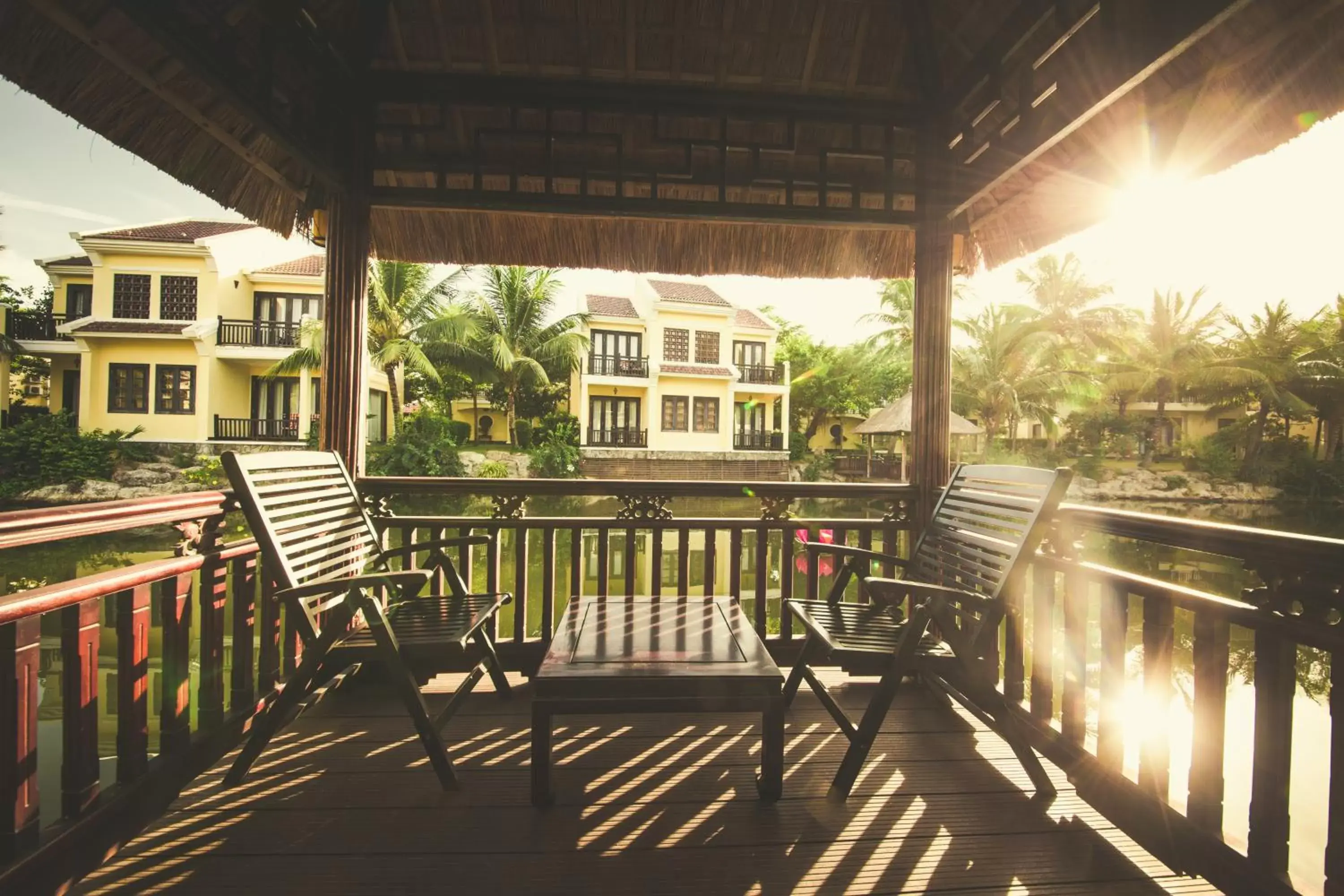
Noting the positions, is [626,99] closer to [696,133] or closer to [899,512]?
[696,133]

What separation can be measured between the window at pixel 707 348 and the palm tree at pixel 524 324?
155 inches

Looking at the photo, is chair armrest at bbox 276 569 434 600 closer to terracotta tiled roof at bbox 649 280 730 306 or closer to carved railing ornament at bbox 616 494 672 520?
carved railing ornament at bbox 616 494 672 520

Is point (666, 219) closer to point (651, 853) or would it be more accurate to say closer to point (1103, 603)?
point (1103, 603)

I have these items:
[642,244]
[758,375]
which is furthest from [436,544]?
[758,375]

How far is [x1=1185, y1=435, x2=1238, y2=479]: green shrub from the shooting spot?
19.2 meters

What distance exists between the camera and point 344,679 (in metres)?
2.55

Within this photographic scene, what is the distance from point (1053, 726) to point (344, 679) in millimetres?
2583

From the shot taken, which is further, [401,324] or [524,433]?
[524,433]

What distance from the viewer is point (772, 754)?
173cm

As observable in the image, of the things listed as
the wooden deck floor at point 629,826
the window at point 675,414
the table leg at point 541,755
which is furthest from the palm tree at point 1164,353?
the table leg at point 541,755

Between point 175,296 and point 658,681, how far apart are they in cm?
1954

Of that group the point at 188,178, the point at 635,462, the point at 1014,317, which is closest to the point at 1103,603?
the point at 188,178

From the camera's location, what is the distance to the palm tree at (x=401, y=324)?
606 inches

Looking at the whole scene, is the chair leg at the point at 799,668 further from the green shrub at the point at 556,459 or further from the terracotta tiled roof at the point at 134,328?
the terracotta tiled roof at the point at 134,328
